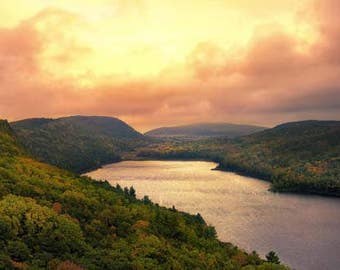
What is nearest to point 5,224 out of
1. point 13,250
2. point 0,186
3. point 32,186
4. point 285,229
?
point 13,250

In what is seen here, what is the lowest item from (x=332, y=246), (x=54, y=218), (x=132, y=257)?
(x=332, y=246)

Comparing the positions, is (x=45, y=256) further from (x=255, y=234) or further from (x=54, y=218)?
(x=255, y=234)

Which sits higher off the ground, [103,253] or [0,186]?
[0,186]

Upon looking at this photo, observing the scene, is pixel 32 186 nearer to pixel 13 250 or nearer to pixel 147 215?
pixel 147 215

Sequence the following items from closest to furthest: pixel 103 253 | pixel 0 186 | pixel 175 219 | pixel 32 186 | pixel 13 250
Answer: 1. pixel 13 250
2. pixel 103 253
3. pixel 0 186
4. pixel 32 186
5. pixel 175 219

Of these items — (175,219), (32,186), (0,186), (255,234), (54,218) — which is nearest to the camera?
(54,218)

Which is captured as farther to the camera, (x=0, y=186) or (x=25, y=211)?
(x=0, y=186)
